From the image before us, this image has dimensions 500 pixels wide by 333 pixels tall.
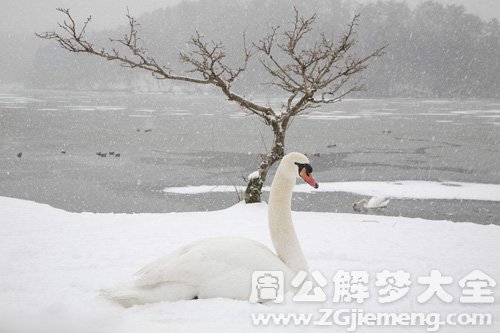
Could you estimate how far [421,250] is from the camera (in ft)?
24.7

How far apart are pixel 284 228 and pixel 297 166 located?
57cm

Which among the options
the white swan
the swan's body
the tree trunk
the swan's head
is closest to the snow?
the swan's body

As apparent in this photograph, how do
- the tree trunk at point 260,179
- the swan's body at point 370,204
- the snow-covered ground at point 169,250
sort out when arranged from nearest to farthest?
the snow-covered ground at point 169,250 < the tree trunk at point 260,179 < the swan's body at point 370,204

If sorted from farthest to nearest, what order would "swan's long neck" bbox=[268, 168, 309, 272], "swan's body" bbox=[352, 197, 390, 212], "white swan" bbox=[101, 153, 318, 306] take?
"swan's body" bbox=[352, 197, 390, 212] → "swan's long neck" bbox=[268, 168, 309, 272] → "white swan" bbox=[101, 153, 318, 306]

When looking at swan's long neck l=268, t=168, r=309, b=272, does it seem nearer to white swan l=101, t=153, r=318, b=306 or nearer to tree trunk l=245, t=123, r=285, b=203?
white swan l=101, t=153, r=318, b=306

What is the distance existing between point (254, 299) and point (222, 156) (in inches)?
953

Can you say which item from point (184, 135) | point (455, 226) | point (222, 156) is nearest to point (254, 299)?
point (455, 226)

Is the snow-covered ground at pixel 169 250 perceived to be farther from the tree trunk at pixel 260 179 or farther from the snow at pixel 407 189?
the snow at pixel 407 189

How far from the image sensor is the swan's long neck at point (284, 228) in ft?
16.4

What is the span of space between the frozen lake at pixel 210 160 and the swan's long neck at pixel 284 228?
10726 mm

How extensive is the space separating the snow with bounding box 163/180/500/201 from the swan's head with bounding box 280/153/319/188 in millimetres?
13266


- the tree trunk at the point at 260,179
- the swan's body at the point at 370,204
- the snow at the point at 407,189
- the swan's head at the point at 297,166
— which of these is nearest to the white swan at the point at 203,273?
the swan's head at the point at 297,166

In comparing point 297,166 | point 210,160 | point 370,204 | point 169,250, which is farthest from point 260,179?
point 210,160

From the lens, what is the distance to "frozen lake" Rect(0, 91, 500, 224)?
16859 mm
